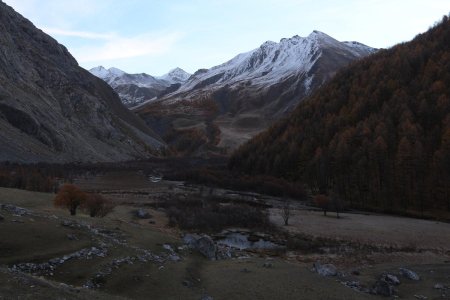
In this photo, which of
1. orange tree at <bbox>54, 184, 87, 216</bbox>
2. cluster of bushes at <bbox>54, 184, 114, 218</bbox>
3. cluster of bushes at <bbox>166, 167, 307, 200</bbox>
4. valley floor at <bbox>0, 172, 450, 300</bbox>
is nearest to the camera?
valley floor at <bbox>0, 172, 450, 300</bbox>

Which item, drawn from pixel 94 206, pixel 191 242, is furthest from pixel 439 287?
pixel 94 206

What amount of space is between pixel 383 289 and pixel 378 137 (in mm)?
95240

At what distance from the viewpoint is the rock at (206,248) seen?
46.6 meters

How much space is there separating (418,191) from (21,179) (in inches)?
3518

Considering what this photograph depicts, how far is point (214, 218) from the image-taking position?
80.9 meters

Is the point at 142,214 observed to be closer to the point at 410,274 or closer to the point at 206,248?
the point at 206,248

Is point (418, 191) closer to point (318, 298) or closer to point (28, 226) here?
point (318, 298)

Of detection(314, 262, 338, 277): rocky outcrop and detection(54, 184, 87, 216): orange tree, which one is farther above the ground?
detection(54, 184, 87, 216): orange tree

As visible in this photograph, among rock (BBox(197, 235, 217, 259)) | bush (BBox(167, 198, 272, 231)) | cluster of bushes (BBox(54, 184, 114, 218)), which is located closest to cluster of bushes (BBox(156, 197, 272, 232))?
bush (BBox(167, 198, 272, 231))

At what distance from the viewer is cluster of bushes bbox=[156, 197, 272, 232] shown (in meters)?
77.2

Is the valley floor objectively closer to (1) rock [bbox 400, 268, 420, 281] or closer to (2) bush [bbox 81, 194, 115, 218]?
(1) rock [bbox 400, 268, 420, 281]

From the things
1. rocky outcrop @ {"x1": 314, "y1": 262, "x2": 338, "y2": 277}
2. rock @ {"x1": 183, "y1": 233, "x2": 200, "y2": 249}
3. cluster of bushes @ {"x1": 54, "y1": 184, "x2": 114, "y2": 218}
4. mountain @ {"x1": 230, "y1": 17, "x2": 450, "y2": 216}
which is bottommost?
rocky outcrop @ {"x1": 314, "y1": 262, "x2": 338, "y2": 277}

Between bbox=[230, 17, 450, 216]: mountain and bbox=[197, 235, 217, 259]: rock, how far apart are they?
234ft

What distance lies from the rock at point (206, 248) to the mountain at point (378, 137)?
71.2m
